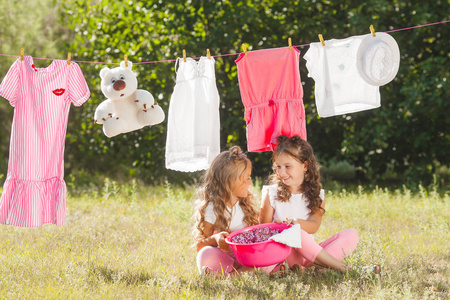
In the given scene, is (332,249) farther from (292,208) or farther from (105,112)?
(105,112)

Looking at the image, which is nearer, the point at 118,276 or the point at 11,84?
the point at 118,276

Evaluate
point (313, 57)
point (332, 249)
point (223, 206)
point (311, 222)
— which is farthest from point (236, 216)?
point (313, 57)

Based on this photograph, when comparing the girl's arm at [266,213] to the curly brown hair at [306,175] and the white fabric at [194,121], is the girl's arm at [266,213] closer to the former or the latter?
the curly brown hair at [306,175]

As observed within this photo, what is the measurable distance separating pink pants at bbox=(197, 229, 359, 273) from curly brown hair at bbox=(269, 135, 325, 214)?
0.22 metres

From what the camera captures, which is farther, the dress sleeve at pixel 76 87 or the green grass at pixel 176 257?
the dress sleeve at pixel 76 87

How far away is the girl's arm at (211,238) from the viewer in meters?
3.17

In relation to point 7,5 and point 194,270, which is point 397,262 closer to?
point 194,270

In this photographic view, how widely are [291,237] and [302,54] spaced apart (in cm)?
387

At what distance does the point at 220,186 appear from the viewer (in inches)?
133

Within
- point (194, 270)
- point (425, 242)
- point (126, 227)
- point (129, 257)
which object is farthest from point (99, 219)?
point (425, 242)

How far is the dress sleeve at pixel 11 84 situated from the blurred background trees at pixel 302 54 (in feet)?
9.24

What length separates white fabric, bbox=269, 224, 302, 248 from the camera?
9.82 feet

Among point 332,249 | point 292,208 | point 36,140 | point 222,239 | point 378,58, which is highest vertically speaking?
point 378,58

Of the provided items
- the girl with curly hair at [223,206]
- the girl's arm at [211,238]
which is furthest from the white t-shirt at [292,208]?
the girl's arm at [211,238]
